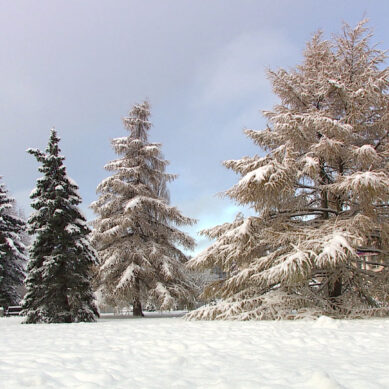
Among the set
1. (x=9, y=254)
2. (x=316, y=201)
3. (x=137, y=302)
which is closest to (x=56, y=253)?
(x=137, y=302)

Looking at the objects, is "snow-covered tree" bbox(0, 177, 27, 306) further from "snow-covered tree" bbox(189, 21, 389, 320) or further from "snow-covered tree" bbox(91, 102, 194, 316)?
"snow-covered tree" bbox(189, 21, 389, 320)

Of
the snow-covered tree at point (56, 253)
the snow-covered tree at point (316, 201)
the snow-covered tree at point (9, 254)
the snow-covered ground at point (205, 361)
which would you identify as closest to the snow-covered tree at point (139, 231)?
the snow-covered tree at point (56, 253)

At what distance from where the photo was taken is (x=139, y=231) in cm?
1717

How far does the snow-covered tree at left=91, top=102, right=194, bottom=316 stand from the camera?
50.2 feet

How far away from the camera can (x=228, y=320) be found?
9.16 metres

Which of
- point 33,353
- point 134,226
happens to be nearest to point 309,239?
point 33,353

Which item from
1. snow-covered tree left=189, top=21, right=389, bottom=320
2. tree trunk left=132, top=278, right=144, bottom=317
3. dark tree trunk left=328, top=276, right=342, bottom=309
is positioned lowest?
tree trunk left=132, top=278, right=144, bottom=317

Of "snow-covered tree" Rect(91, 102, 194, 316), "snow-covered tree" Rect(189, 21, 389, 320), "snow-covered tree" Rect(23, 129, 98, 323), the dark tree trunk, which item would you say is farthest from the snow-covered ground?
"snow-covered tree" Rect(91, 102, 194, 316)

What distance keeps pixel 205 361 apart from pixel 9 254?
2199cm

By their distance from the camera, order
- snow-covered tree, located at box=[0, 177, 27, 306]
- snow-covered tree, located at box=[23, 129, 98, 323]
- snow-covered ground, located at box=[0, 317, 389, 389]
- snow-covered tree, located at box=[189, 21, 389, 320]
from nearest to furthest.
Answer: snow-covered ground, located at box=[0, 317, 389, 389] → snow-covered tree, located at box=[189, 21, 389, 320] → snow-covered tree, located at box=[23, 129, 98, 323] → snow-covered tree, located at box=[0, 177, 27, 306]

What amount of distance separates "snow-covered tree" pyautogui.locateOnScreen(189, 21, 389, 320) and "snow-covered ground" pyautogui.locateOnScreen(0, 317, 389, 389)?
288cm

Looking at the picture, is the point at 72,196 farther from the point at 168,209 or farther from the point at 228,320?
the point at 228,320

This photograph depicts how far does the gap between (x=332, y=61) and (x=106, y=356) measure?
11.5m

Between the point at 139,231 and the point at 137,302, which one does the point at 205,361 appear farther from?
the point at 139,231
